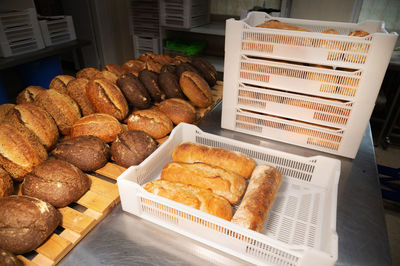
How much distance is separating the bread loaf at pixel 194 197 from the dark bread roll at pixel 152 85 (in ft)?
2.64

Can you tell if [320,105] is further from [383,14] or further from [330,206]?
[383,14]

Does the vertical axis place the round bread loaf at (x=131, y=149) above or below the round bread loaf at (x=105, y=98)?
below

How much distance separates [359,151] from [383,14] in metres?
2.61

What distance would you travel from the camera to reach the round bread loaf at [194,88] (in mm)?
1650

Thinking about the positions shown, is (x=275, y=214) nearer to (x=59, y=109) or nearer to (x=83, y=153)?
(x=83, y=153)

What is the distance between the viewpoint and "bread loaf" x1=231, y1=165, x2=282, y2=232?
860 mm

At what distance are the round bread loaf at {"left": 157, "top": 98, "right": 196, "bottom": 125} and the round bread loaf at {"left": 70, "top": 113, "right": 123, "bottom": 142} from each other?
314 millimetres

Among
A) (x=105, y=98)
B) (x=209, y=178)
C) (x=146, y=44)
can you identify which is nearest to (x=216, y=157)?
(x=209, y=178)

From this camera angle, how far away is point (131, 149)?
1178 millimetres

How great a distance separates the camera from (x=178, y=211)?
872mm

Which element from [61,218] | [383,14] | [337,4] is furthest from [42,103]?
[383,14]

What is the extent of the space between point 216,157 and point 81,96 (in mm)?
880

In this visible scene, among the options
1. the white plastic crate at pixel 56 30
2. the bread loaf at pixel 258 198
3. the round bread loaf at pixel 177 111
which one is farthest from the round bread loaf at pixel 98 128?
the white plastic crate at pixel 56 30

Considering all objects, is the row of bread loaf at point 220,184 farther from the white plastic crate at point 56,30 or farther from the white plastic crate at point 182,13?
the white plastic crate at point 56,30
